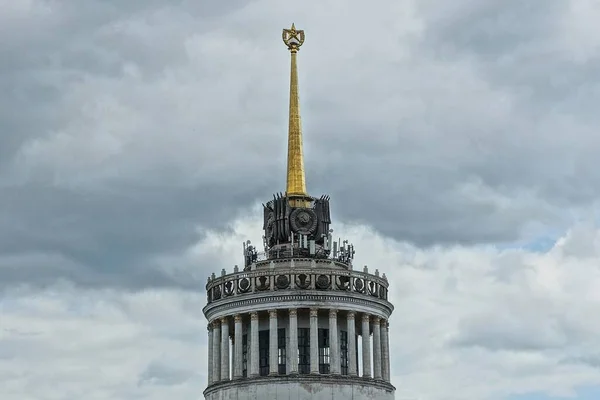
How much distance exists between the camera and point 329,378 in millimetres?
87875

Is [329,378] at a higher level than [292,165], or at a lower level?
lower

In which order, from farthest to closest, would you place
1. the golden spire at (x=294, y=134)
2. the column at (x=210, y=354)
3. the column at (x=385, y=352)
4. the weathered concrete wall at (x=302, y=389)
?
the golden spire at (x=294, y=134) < the column at (x=210, y=354) < the column at (x=385, y=352) < the weathered concrete wall at (x=302, y=389)

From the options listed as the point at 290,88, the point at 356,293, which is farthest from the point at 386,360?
the point at 290,88

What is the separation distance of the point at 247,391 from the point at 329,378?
528 cm

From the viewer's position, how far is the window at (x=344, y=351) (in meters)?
89.9

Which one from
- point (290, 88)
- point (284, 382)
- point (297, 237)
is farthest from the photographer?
point (290, 88)

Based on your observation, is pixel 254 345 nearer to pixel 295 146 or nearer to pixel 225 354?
pixel 225 354

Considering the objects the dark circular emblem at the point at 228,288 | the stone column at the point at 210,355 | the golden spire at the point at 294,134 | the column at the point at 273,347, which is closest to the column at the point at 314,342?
the column at the point at 273,347

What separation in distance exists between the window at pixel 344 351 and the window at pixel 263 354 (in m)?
4.75

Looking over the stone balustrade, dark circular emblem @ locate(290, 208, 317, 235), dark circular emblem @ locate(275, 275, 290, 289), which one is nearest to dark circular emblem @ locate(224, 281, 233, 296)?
the stone balustrade

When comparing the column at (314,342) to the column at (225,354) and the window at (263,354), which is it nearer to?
the window at (263,354)

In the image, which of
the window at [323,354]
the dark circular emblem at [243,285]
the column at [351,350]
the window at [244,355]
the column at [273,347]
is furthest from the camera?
the window at [244,355]

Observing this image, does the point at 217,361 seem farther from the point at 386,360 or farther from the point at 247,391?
the point at 386,360

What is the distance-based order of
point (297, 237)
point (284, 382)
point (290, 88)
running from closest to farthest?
1. point (284, 382)
2. point (297, 237)
3. point (290, 88)
